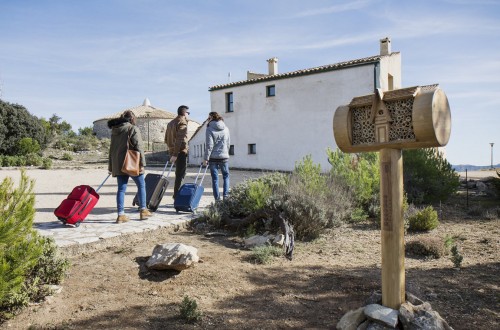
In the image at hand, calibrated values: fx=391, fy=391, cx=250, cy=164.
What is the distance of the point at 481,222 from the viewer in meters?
7.79

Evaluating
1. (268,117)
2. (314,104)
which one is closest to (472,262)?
(314,104)

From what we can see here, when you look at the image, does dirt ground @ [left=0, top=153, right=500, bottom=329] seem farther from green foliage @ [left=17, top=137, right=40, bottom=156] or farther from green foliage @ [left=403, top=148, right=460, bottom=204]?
green foliage @ [left=17, top=137, right=40, bottom=156]

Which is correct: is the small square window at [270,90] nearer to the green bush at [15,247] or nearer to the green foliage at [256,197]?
the green foliage at [256,197]

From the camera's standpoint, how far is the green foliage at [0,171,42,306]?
326cm

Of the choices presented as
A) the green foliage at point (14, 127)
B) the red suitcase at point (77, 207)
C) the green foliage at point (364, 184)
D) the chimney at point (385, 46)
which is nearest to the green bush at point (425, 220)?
the green foliage at point (364, 184)

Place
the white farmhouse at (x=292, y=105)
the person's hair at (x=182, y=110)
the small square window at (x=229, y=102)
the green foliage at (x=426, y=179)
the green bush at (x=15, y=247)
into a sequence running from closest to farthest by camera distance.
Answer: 1. the green bush at (x=15, y=247)
2. the person's hair at (x=182, y=110)
3. the green foliage at (x=426, y=179)
4. the white farmhouse at (x=292, y=105)
5. the small square window at (x=229, y=102)

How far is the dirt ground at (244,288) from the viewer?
3.55m

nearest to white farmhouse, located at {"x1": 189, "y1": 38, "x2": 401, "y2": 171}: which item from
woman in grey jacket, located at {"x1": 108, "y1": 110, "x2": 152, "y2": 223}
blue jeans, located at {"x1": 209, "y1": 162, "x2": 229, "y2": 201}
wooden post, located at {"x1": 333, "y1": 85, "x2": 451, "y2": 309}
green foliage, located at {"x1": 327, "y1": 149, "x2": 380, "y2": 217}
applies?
green foliage, located at {"x1": 327, "y1": 149, "x2": 380, "y2": 217}

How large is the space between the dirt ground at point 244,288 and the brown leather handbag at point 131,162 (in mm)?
1265

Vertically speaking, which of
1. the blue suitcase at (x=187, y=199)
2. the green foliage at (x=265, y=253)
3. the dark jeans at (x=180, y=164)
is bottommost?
the green foliage at (x=265, y=253)

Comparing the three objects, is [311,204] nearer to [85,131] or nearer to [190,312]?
[190,312]

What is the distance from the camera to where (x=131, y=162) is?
6703mm

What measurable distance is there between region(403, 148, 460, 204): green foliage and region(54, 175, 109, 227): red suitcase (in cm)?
712

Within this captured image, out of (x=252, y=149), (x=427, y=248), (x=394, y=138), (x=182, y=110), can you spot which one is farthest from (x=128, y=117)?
(x=252, y=149)
